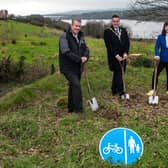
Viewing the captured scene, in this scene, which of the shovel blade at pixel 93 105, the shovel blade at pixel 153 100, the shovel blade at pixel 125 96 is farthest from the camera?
the shovel blade at pixel 125 96

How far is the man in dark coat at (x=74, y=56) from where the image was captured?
9.66m

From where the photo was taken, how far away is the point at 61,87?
46.1 feet

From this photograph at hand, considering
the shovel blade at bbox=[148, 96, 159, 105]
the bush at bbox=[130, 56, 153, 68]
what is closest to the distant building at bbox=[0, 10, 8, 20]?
the bush at bbox=[130, 56, 153, 68]

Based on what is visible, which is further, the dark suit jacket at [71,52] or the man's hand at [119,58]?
the man's hand at [119,58]

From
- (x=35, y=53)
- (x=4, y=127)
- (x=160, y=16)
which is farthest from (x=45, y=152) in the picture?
(x=35, y=53)

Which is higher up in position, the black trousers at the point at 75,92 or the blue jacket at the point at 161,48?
the blue jacket at the point at 161,48

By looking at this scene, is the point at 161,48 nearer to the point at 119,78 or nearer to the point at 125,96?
the point at 119,78

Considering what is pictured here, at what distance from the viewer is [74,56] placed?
380 inches

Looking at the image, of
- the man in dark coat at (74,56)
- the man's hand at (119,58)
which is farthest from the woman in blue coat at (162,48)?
the man in dark coat at (74,56)

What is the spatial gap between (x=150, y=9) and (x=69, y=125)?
8.69 meters

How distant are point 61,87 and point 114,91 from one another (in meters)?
2.41

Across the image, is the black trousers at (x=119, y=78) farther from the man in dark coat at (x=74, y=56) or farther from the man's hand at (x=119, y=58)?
the man in dark coat at (x=74, y=56)

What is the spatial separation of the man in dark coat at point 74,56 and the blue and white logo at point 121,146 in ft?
11.1

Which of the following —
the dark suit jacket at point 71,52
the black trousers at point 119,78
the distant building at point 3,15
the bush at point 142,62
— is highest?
the dark suit jacket at point 71,52
